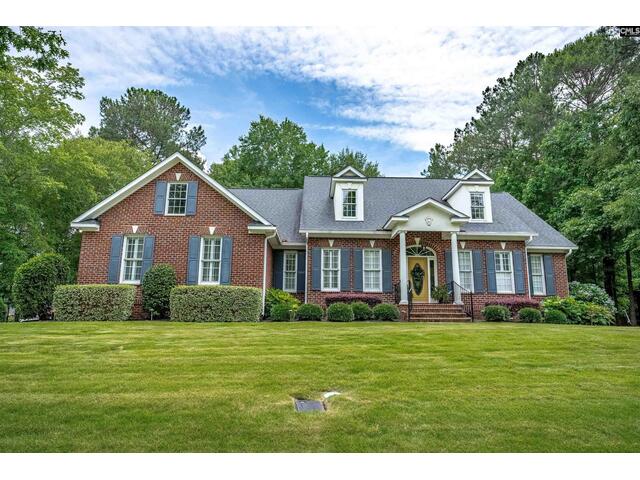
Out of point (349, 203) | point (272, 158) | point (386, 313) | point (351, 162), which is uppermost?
point (351, 162)

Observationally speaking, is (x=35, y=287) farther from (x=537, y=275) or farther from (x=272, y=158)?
(x=272, y=158)

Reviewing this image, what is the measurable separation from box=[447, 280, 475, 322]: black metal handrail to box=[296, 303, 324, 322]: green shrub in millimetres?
5633

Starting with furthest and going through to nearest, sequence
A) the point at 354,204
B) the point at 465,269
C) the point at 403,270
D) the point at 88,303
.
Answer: the point at 354,204 → the point at 465,269 → the point at 403,270 → the point at 88,303

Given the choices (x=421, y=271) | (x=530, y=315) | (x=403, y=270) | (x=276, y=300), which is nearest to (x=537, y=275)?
(x=530, y=315)

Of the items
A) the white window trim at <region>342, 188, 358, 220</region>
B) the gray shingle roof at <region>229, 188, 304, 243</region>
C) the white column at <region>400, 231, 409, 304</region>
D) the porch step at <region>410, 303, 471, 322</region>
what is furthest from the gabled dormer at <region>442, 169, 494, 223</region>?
the gray shingle roof at <region>229, 188, 304, 243</region>

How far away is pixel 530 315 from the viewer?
14.8m

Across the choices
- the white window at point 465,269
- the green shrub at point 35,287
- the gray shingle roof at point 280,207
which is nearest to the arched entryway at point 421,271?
the white window at point 465,269

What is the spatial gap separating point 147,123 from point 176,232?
89.6ft

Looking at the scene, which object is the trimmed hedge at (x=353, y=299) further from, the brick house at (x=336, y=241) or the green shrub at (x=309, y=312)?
the green shrub at (x=309, y=312)

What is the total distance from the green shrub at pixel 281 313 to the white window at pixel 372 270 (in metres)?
4.05

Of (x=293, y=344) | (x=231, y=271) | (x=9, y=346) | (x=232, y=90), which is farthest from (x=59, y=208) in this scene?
(x=293, y=344)

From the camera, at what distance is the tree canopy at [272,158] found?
102ft

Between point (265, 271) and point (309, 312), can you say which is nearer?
point (309, 312)

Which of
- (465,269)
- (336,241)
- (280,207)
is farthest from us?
(280,207)
